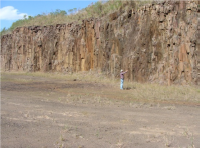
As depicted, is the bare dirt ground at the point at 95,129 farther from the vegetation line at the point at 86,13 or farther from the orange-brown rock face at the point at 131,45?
the vegetation line at the point at 86,13

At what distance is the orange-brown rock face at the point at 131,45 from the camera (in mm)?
16078

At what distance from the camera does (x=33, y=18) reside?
38719 mm

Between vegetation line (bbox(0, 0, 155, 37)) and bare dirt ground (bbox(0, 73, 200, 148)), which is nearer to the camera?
bare dirt ground (bbox(0, 73, 200, 148))

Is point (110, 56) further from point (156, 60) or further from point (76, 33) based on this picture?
point (76, 33)

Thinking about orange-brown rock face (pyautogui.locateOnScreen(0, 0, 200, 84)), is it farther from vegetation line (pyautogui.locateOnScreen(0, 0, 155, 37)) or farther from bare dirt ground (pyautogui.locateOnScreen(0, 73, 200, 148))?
bare dirt ground (pyautogui.locateOnScreen(0, 73, 200, 148))

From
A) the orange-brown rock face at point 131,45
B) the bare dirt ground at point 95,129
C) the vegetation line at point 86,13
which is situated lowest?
the bare dirt ground at point 95,129

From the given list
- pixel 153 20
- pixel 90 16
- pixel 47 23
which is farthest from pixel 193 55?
pixel 47 23

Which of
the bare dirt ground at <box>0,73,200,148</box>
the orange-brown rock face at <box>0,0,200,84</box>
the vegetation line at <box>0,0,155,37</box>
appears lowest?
the bare dirt ground at <box>0,73,200,148</box>

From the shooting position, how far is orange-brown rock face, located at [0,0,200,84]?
52.7 ft

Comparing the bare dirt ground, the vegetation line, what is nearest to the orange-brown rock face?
the vegetation line

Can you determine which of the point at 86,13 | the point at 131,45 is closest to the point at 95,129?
the point at 131,45

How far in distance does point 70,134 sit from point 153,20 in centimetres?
1509

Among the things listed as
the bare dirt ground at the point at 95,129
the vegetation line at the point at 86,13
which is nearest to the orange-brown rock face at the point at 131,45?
the vegetation line at the point at 86,13

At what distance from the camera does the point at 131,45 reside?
19.7 metres
